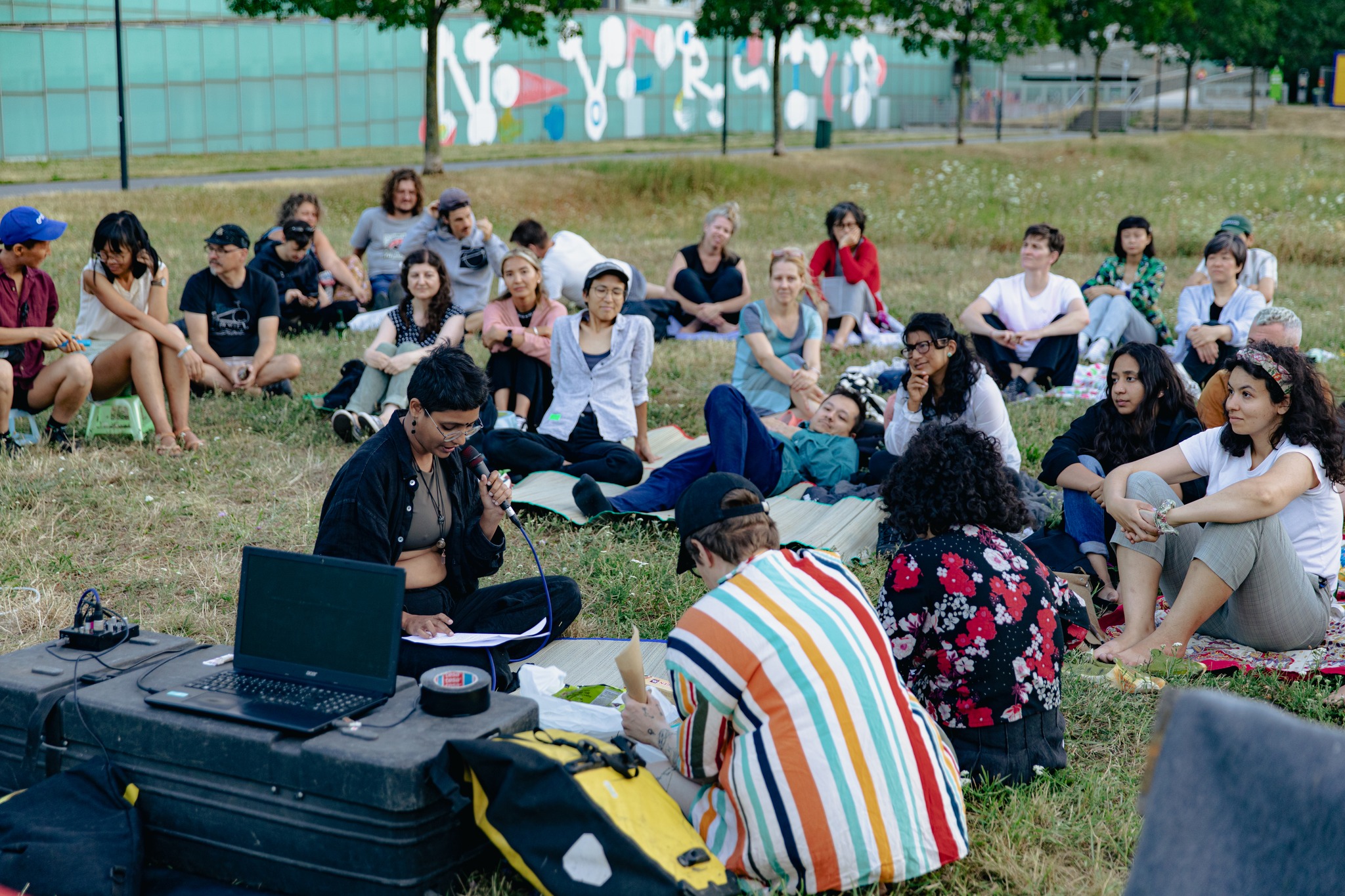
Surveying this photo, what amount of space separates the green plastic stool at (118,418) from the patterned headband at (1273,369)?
226 inches

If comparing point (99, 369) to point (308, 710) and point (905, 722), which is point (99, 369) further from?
point (905, 722)

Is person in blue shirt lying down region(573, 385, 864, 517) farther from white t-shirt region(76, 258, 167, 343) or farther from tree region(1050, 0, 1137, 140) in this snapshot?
tree region(1050, 0, 1137, 140)

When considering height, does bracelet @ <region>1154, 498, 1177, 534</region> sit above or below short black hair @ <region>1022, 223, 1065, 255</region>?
below

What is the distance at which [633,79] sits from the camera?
121ft

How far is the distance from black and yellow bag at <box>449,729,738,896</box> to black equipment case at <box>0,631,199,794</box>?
1.10m

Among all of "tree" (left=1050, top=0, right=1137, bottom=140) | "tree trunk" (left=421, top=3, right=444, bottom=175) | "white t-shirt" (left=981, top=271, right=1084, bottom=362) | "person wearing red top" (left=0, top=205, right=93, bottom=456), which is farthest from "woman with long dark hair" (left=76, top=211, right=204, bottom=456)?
"tree" (left=1050, top=0, right=1137, bottom=140)

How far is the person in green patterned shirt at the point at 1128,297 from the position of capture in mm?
9125

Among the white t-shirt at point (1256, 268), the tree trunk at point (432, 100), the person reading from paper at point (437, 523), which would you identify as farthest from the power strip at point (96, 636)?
the tree trunk at point (432, 100)

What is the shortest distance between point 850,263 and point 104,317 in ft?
17.9

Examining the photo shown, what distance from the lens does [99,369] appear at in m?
6.96

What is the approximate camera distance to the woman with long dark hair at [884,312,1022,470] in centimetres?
553

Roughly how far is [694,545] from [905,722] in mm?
663

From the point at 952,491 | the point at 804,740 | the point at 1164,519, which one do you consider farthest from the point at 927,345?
the point at 804,740

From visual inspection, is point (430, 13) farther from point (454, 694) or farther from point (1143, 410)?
point (454, 694)
